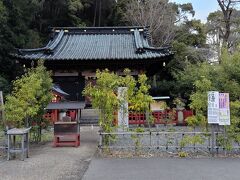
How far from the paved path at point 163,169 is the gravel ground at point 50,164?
15.8 inches

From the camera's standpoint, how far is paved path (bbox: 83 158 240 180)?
25.9ft

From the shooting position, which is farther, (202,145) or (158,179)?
(202,145)

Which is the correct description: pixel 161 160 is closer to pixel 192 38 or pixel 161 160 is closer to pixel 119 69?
pixel 119 69

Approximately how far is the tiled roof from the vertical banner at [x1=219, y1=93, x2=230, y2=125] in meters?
9.75

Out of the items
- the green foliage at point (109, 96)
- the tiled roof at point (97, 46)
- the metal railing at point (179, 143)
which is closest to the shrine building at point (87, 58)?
the tiled roof at point (97, 46)

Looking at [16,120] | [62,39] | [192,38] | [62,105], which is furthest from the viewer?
[192,38]

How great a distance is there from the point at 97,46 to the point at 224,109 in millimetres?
14820

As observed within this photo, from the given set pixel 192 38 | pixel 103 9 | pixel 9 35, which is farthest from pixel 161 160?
pixel 103 9

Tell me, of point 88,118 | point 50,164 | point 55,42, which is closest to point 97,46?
point 55,42

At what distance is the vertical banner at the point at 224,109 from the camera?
10.8 meters

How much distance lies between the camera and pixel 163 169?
8.70 m

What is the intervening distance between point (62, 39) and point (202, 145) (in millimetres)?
16627

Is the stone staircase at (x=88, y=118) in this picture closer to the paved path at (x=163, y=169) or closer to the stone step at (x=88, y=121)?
the stone step at (x=88, y=121)

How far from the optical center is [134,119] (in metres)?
22.0
